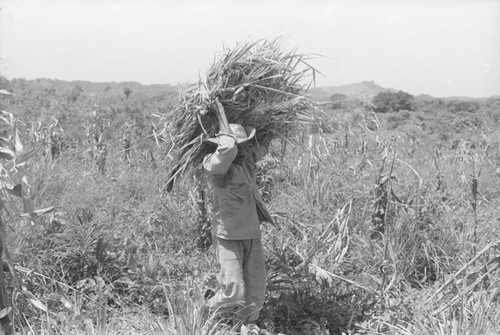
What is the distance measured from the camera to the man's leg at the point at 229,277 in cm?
389

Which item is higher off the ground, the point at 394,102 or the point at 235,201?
the point at 235,201

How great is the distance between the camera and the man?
12.8ft

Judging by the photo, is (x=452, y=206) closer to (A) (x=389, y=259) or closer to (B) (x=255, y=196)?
(A) (x=389, y=259)

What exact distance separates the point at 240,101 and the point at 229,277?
123 centimetres

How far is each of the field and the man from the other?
210 mm

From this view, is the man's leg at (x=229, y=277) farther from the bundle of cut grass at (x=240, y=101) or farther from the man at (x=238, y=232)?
the bundle of cut grass at (x=240, y=101)

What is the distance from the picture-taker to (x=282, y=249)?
504 centimetres

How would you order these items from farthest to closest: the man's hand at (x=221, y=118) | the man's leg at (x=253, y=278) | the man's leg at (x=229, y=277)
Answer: the man's leg at (x=253, y=278)
the man's leg at (x=229, y=277)
the man's hand at (x=221, y=118)

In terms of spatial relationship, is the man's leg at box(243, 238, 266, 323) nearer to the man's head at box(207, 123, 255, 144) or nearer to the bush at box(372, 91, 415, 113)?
the man's head at box(207, 123, 255, 144)

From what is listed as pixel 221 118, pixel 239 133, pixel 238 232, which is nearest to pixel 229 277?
pixel 238 232

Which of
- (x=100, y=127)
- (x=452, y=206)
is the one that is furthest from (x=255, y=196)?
(x=100, y=127)

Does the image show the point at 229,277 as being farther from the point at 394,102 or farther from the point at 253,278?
the point at 394,102

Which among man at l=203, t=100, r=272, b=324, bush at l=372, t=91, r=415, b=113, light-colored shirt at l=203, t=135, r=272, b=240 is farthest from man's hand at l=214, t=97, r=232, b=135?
bush at l=372, t=91, r=415, b=113

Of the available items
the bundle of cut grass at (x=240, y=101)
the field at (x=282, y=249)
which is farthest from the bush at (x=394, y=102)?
the bundle of cut grass at (x=240, y=101)
